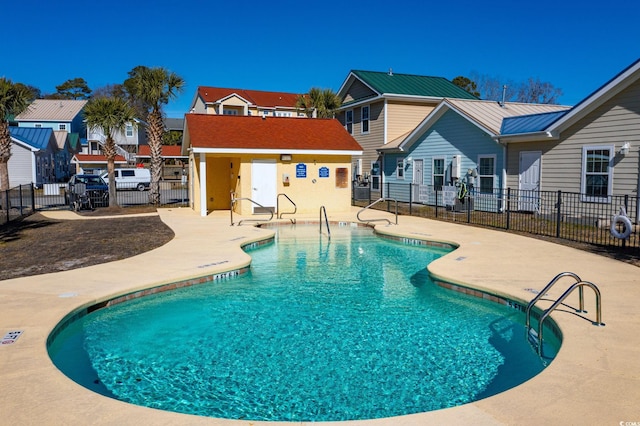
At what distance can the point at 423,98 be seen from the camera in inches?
1112

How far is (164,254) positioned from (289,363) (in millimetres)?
6189

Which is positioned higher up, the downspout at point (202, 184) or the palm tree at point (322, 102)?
the palm tree at point (322, 102)

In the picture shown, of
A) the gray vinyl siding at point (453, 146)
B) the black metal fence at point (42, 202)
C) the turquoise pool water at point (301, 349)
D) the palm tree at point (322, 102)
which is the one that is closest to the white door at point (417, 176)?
the gray vinyl siding at point (453, 146)

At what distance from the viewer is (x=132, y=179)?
127 feet

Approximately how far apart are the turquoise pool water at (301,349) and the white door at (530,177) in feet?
30.9

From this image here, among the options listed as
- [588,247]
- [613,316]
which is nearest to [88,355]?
[613,316]

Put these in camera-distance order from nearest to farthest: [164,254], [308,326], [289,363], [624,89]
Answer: [289,363], [308,326], [164,254], [624,89]

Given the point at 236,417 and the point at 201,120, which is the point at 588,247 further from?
the point at 201,120

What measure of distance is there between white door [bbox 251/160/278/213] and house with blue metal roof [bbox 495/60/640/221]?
354 inches

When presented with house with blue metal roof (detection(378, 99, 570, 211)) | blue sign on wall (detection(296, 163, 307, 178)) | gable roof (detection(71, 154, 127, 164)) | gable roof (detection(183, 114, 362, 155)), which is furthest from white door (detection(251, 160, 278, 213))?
gable roof (detection(71, 154, 127, 164))

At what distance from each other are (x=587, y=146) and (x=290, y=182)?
11036 millimetres

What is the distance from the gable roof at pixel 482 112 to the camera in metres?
19.4

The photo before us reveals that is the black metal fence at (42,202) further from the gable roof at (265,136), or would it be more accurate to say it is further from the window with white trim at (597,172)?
the window with white trim at (597,172)

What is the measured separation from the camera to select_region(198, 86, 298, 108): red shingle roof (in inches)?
1774
